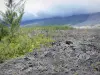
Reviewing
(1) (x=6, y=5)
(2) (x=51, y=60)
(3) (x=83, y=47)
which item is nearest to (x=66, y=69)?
(2) (x=51, y=60)

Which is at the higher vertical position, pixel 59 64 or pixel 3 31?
pixel 3 31

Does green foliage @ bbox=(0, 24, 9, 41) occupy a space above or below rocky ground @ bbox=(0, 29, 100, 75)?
above

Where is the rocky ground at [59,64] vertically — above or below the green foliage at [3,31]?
below

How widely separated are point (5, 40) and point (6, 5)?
4.59 m

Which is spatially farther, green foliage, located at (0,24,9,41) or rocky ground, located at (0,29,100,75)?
green foliage, located at (0,24,9,41)

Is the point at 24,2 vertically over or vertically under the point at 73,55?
over

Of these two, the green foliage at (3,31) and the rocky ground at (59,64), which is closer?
the rocky ground at (59,64)

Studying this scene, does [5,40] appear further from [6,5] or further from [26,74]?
[26,74]

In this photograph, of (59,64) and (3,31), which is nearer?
(59,64)

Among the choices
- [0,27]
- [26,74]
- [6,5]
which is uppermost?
[6,5]

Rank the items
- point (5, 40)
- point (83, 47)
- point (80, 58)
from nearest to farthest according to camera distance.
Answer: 1. point (80, 58)
2. point (83, 47)
3. point (5, 40)

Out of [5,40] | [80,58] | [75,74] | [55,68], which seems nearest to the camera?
[75,74]

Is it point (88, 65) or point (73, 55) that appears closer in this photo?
point (88, 65)

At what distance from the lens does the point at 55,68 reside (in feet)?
39.5
